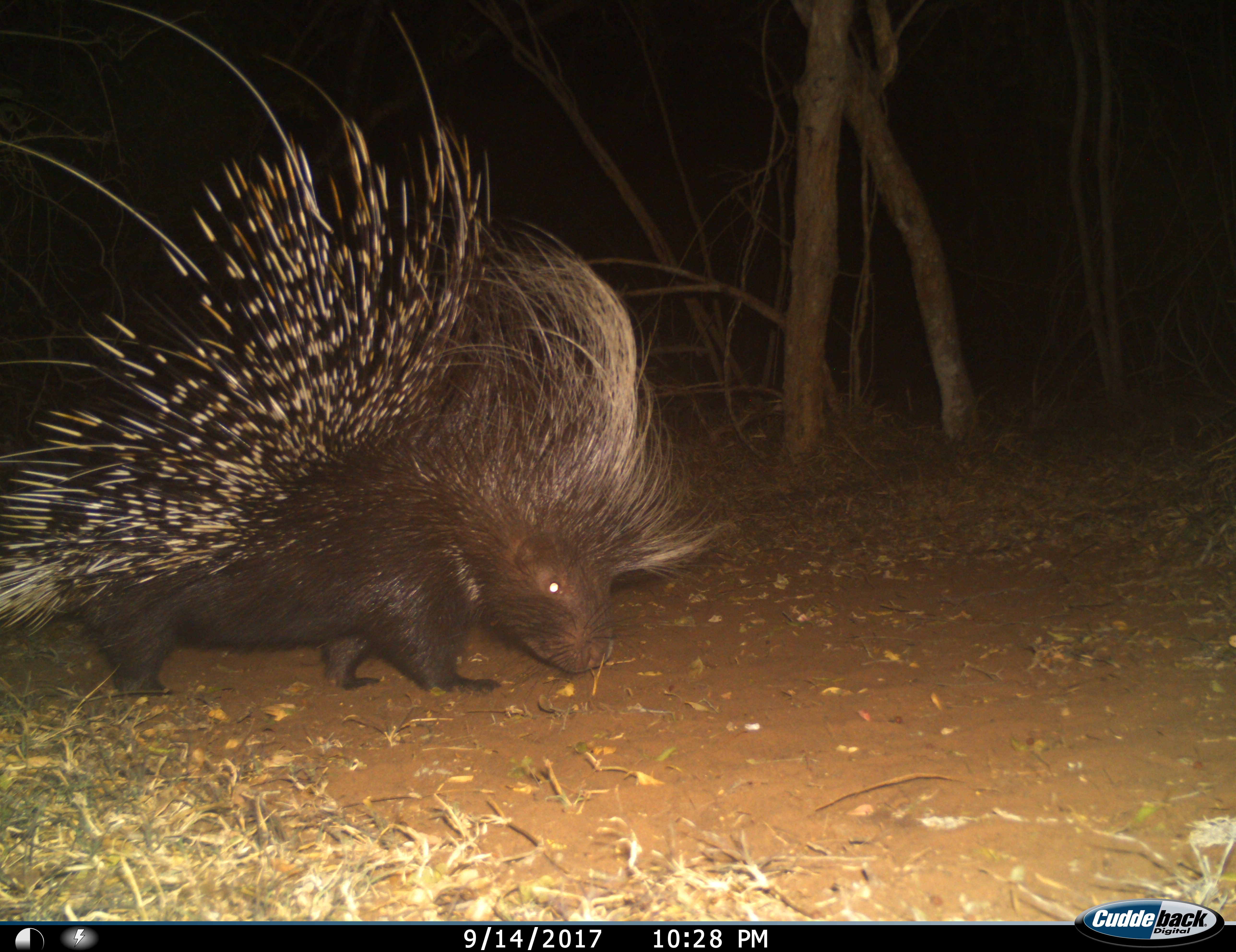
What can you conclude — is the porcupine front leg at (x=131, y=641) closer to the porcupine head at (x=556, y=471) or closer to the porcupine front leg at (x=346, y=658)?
the porcupine front leg at (x=346, y=658)

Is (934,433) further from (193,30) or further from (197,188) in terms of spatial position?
(193,30)

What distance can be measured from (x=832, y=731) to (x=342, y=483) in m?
2.09

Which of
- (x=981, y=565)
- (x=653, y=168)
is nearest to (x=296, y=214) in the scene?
(x=981, y=565)

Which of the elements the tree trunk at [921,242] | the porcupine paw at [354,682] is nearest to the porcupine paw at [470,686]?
the porcupine paw at [354,682]

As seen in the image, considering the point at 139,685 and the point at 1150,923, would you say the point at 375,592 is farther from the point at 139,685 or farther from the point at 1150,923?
the point at 1150,923

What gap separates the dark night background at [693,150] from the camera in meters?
5.35

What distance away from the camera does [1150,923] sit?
1.63 m

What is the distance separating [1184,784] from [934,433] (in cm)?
438

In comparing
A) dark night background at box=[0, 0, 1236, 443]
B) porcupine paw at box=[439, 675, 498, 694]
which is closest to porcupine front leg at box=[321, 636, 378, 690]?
porcupine paw at box=[439, 675, 498, 694]

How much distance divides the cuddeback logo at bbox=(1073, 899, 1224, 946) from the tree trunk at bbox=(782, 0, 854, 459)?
14.4ft

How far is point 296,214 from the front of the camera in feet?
12.3

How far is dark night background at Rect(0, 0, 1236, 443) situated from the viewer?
5348 millimetres

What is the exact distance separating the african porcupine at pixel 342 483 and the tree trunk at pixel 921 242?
9.65 ft

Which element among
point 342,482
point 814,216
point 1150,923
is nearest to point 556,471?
point 342,482
